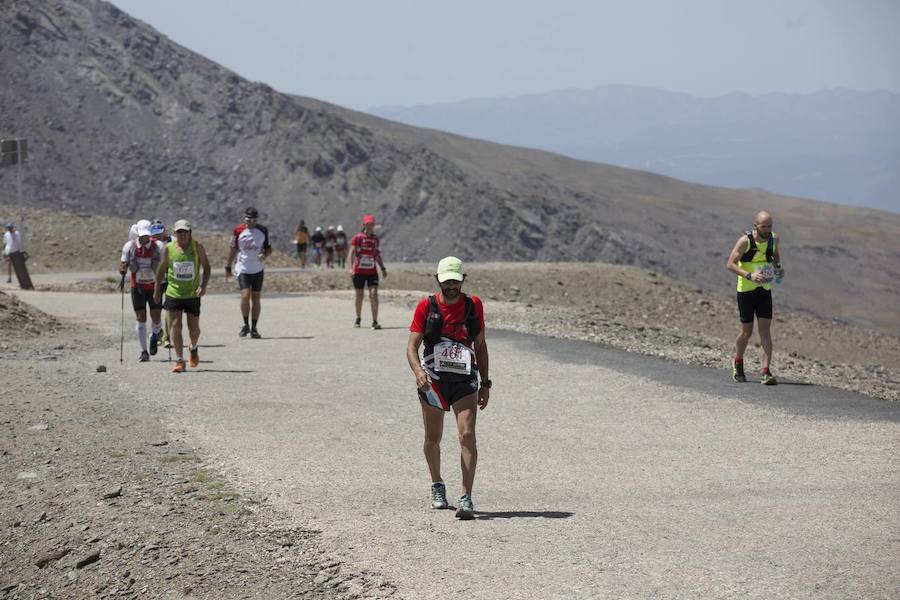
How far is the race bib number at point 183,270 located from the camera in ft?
48.9

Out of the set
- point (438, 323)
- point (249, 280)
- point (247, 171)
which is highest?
point (247, 171)

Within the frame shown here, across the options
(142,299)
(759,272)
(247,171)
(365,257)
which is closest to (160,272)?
(142,299)

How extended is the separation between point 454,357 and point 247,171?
224 ft

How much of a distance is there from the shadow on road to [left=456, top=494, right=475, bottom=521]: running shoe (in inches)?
4.9

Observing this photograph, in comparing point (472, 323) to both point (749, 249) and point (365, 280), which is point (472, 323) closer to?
point (749, 249)

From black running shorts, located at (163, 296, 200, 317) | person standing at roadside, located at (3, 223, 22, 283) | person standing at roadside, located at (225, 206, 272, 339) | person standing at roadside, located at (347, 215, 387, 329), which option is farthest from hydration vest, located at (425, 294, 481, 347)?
person standing at roadside, located at (3, 223, 22, 283)

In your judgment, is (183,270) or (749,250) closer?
(749,250)

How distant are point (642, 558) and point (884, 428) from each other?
569 cm

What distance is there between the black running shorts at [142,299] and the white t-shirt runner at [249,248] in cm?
256

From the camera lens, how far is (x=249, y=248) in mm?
18844

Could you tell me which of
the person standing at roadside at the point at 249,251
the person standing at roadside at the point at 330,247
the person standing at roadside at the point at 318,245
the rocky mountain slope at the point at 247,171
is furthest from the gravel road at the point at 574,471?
the rocky mountain slope at the point at 247,171

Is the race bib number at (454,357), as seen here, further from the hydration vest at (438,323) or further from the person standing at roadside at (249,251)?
the person standing at roadside at (249,251)

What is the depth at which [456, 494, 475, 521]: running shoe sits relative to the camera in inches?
323

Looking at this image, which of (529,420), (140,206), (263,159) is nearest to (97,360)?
(529,420)
